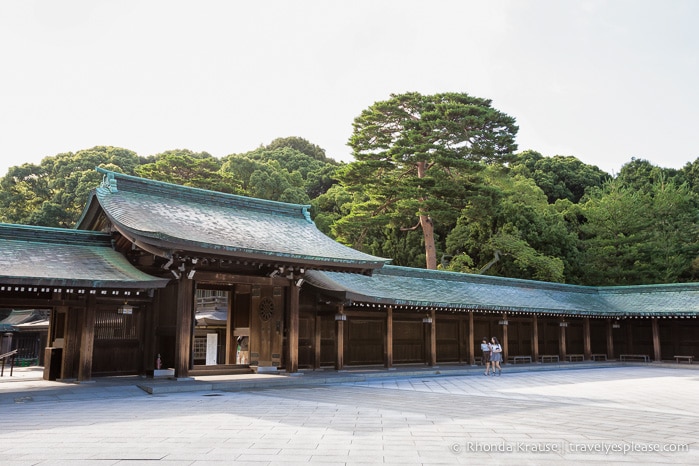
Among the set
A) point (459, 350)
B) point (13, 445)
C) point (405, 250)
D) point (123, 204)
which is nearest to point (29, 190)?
point (405, 250)

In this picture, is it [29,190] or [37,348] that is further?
[29,190]

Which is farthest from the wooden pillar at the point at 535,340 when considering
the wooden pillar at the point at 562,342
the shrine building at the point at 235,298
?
the wooden pillar at the point at 562,342

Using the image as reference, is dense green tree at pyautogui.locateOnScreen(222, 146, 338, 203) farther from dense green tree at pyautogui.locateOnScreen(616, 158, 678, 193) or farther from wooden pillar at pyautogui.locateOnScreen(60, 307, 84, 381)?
dense green tree at pyautogui.locateOnScreen(616, 158, 678, 193)

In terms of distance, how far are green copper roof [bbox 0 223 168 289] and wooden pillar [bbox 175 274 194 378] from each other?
78 cm

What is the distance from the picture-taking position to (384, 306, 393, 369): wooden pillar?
23047mm

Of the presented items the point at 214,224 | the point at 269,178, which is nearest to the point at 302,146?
the point at 269,178

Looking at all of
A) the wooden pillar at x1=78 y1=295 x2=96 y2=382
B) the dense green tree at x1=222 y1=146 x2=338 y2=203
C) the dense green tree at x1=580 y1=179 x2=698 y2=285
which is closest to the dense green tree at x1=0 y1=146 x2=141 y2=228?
the dense green tree at x1=222 y1=146 x2=338 y2=203

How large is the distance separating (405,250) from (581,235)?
16326 mm

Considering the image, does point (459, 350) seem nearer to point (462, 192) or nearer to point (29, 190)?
point (462, 192)

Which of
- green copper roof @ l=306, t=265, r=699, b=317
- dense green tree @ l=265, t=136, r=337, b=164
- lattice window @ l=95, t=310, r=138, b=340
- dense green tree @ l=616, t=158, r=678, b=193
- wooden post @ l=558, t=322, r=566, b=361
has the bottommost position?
wooden post @ l=558, t=322, r=566, b=361

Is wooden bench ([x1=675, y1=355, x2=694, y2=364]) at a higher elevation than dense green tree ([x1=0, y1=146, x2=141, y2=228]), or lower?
lower

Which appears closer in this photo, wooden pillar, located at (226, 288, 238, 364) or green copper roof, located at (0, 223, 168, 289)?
green copper roof, located at (0, 223, 168, 289)

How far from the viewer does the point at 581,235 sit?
49656 mm

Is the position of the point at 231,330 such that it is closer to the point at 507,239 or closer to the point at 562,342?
the point at 562,342
